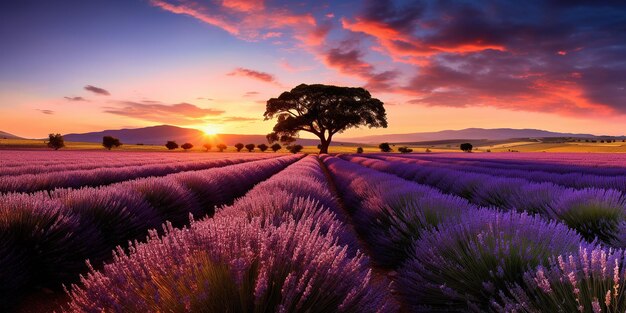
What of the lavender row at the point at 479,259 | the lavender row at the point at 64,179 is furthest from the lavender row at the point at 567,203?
the lavender row at the point at 64,179

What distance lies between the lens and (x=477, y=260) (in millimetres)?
2223

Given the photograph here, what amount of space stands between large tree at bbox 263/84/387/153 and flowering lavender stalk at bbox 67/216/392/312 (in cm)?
4435

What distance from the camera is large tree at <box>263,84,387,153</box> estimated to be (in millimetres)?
46469

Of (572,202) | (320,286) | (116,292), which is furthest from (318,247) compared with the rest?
(572,202)

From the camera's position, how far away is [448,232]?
8.75 ft

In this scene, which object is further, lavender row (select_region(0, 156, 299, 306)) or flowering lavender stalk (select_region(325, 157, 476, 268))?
flowering lavender stalk (select_region(325, 157, 476, 268))

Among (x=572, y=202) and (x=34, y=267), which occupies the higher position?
(x=572, y=202)

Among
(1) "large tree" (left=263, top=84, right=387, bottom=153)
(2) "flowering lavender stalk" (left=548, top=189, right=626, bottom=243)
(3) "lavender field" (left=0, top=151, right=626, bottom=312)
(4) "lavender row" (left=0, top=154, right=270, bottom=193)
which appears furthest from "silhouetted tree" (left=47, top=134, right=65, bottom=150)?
(2) "flowering lavender stalk" (left=548, top=189, right=626, bottom=243)

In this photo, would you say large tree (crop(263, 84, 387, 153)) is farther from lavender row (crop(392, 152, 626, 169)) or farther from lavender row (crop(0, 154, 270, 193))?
lavender row (crop(0, 154, 270, 193))

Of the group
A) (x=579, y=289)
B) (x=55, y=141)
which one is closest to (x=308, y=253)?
(x=579, y=289)

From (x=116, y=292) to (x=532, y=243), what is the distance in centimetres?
215

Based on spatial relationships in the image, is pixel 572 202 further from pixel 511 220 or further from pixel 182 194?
pixel 182 194

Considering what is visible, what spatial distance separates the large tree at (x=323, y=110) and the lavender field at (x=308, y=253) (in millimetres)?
39936

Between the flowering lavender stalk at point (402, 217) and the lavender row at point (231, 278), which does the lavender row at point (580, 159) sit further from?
the lavender row at point (231, 278)
